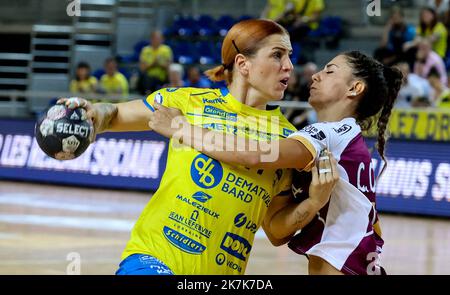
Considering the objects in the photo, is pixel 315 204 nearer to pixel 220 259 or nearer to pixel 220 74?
pixel 220 259

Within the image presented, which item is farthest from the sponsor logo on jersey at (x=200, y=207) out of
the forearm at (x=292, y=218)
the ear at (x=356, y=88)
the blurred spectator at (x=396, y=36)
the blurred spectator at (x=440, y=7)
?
the blurred spectator at (x=440, y=7)

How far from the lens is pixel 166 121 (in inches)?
148

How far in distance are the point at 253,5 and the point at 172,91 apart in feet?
51.4

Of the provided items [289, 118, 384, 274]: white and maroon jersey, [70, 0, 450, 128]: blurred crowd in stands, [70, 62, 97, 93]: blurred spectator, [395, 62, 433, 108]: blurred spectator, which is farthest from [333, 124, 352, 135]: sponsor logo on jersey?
[70, 62, 97, 93]: blurred spectator

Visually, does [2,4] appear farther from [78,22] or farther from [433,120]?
[433,120]

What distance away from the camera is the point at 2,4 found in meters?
23.1

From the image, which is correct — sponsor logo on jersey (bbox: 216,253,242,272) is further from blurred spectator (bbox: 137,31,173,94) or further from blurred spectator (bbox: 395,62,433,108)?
blurred spectator (bbox: 137,31,173,94)

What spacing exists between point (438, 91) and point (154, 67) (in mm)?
5567

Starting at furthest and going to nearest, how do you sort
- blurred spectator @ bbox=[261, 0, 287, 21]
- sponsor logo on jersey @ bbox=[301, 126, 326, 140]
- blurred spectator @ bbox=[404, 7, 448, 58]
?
blurred spectator @ bbox=[261, 0, 287, 21] → blurred spectator @ bbox=[404, 7, 448, 58] → sponsor logo on jersey @ bbox=[301, 126, 326, 140]

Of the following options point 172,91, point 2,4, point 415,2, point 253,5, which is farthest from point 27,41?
point 172,91

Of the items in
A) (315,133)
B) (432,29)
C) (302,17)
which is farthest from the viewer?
(302,17)

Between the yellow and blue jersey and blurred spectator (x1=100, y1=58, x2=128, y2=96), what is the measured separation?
13087 mm

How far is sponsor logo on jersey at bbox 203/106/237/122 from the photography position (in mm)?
3877

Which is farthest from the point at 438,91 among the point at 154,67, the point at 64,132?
the point at 64,132
